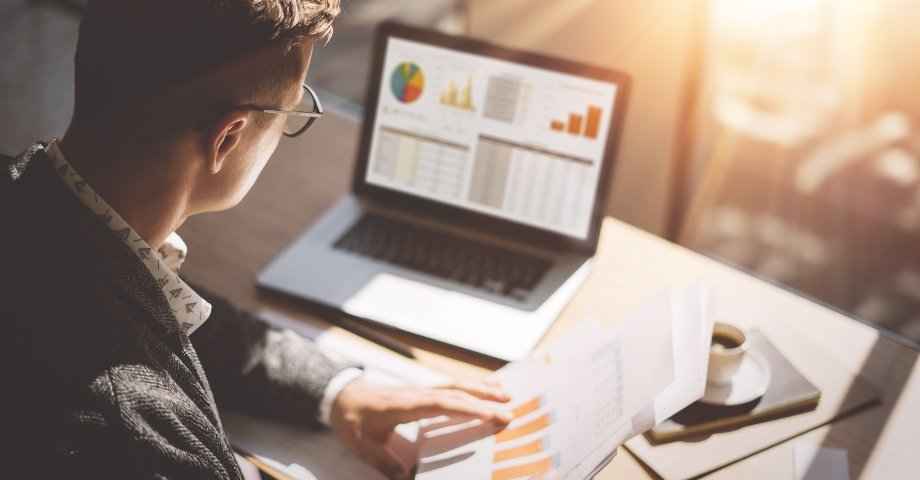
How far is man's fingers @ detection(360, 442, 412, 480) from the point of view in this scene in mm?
962

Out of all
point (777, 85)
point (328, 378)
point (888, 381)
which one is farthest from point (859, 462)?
point (777, 85)

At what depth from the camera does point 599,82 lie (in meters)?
1.26

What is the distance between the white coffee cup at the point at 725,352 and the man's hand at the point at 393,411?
0.27m

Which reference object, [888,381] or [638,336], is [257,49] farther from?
[888,381]

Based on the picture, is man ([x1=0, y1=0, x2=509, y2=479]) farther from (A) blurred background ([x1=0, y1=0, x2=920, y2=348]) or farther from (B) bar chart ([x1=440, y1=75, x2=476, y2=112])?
(A) blurred background ([x1=0, y1=0, x2=920, y2=348])

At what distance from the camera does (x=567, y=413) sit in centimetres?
94

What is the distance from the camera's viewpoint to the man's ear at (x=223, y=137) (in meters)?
0.79

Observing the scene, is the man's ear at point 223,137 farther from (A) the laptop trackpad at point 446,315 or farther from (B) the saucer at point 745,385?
(B) the saucer at point 745,385

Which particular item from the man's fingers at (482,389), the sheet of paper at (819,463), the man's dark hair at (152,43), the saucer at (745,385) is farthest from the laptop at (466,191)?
the man's dark hair at (152,43)

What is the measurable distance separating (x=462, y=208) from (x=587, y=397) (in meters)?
0.51

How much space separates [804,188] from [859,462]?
6.25ft

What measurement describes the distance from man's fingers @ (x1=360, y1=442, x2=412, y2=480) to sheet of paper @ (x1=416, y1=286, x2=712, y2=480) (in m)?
0.03

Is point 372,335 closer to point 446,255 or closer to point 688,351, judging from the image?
point 446,255

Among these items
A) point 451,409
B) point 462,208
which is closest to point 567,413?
point 451,409
